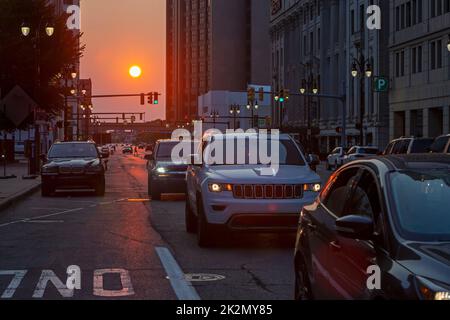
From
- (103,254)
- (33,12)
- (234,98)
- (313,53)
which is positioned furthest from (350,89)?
(234,98)

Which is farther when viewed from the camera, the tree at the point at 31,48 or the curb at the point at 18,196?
the tree at the point at 31,48

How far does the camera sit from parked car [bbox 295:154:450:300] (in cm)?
431

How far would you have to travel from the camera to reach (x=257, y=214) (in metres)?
11.8

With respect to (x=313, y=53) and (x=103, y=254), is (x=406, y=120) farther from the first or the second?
(x=103, y=254)

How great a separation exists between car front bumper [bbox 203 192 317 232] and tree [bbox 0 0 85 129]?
43364 mm

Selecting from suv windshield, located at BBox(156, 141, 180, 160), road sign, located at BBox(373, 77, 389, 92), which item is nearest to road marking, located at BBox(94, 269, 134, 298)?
suv windshield, located at BBox(156, 141, 180, 160)

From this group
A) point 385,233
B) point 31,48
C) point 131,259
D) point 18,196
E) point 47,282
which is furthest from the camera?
point 31,48

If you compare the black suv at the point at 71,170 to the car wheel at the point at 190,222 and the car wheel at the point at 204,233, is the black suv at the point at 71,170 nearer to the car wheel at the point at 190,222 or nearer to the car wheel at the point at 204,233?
the car wheel at the point at 190,222

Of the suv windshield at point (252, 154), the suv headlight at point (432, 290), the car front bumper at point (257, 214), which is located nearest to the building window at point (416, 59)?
the suv windshield at point (252, 154)

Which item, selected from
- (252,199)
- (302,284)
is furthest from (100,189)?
(302,284)

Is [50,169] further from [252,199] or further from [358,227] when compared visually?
[358,227]

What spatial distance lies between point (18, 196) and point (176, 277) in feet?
48.7

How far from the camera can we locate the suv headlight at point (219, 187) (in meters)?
12.0

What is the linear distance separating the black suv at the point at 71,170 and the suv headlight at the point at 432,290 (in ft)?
69.2
